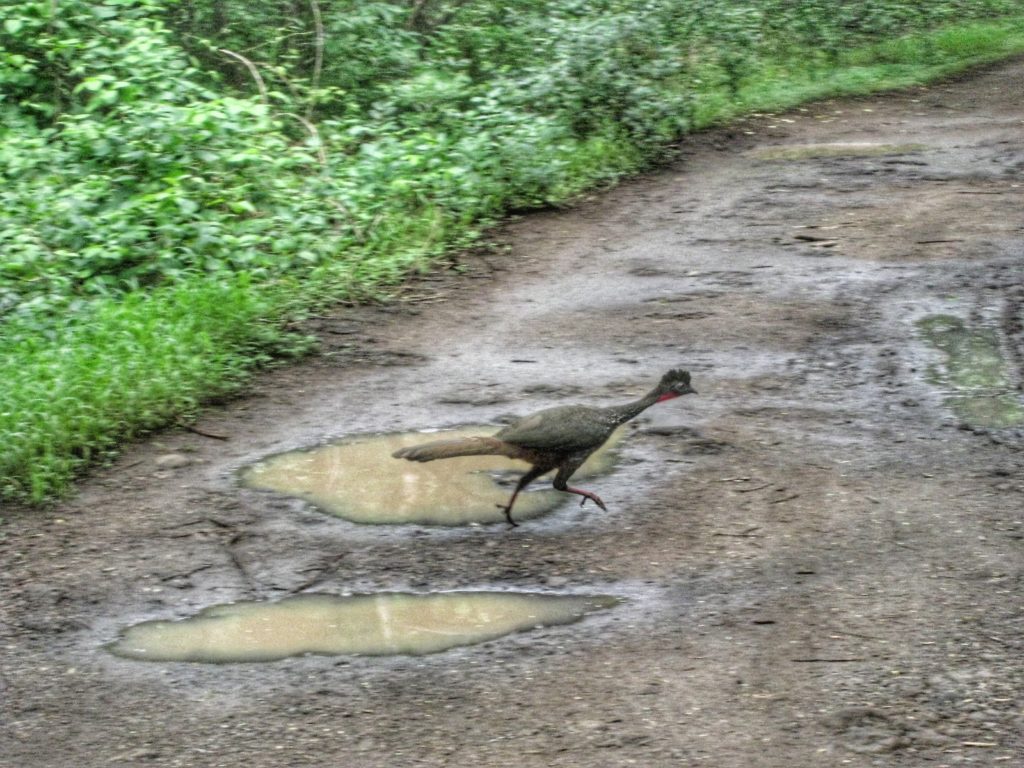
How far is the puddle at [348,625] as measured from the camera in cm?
451

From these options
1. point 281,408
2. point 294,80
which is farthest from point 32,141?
point 281,408

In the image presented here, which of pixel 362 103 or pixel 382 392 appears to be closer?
pixel 382 392

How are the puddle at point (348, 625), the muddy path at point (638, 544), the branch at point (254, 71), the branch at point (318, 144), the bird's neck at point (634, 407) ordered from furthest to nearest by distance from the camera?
the branch at point (254, 71) → the branch at point (318, 144) → the bird's neck at point (634, 407) → the puddle at point (348, 625) → the muddy path at point (638, 544)

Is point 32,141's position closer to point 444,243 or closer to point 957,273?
point 444,243

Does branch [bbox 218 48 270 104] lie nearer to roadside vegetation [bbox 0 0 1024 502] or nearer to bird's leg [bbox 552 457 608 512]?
roadside vegetation [bbox 0 0 1024 502]

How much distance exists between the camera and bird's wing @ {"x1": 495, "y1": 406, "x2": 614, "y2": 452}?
5164 mm

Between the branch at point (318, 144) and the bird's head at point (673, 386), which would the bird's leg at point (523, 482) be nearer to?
the bird's head at point (673, 386)

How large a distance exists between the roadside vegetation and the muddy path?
351mm

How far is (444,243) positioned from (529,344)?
1.79 m

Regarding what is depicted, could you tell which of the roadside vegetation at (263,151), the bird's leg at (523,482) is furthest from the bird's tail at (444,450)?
the roadside vegetation at (263,151)

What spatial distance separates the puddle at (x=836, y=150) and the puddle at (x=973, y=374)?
4.08m

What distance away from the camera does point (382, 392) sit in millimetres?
6742

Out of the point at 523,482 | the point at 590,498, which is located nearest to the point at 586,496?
the point at 590,498

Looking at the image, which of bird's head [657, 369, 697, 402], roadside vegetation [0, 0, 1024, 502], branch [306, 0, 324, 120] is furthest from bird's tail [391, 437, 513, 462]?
branch [306, 0, 324, 120]
